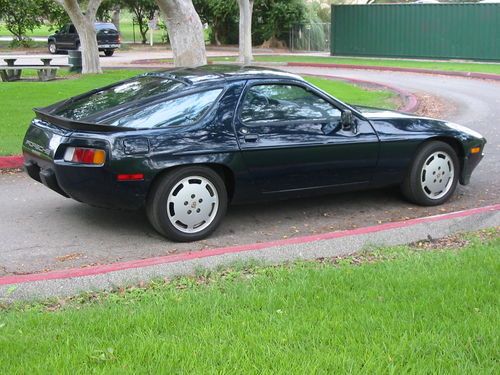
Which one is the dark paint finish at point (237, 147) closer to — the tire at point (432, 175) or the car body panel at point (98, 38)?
the tire at point (432, 175)

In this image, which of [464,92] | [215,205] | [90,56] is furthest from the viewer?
[90,56]

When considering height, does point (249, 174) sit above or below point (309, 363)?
above

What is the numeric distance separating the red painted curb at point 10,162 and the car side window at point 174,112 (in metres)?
3.54

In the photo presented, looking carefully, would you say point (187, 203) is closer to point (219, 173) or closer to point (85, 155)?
point (219, 173)

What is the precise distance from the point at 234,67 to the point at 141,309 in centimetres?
354

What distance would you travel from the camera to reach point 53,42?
128 feet

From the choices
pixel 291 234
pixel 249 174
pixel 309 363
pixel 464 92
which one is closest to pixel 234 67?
pixel 249 174

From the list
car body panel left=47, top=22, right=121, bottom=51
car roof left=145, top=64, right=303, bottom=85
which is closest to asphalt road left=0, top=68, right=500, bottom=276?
car roof left=145, top=64, right=303, bottom=85

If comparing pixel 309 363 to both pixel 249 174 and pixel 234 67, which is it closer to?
pixel 249 174

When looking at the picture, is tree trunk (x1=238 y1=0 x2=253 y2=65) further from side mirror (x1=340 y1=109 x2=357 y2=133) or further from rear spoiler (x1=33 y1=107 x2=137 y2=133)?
rear spoiler (x1=33 y1=107 x2=137 y2=133)

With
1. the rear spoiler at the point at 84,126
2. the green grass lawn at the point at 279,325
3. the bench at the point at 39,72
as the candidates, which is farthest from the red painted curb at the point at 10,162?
the bench at the point at 39,72


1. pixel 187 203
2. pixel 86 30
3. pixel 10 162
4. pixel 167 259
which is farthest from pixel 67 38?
pixel 167 259

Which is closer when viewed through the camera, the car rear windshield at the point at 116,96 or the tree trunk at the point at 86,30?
A: the car rear windshield at the point at 116,96

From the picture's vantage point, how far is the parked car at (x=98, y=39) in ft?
123
